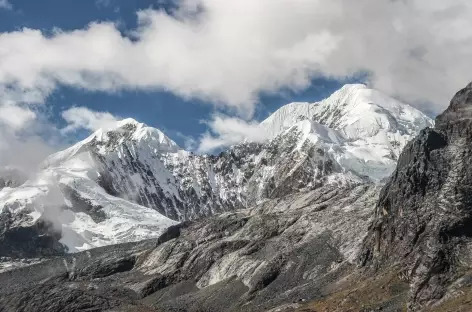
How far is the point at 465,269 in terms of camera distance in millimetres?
161125

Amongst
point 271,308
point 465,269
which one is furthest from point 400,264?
point 271,308

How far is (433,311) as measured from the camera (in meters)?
143

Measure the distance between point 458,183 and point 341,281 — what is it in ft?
141

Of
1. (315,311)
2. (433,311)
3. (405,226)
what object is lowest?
(433,311)

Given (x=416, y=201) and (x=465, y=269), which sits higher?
(x=416, y=201)

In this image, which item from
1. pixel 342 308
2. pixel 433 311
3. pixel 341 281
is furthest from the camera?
pixel 341 281

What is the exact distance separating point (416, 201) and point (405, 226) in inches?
319

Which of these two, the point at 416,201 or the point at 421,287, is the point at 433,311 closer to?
the point at 421,287

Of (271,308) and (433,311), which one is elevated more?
(271,308)

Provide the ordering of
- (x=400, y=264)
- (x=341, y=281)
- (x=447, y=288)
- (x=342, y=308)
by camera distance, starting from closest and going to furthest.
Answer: (x=447, y=288)
(x=342, y=308)
(x=400, y=264)
(x=341, y=281)

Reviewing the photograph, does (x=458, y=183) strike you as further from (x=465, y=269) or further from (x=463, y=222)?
(x=465, y=269)

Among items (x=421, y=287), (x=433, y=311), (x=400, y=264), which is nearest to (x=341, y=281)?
(x=400, y=264)

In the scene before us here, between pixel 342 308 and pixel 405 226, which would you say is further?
pixel 405 226

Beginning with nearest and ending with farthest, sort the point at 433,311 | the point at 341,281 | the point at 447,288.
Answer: the point at 433,311, the point at 447,288, the point at 341,281
